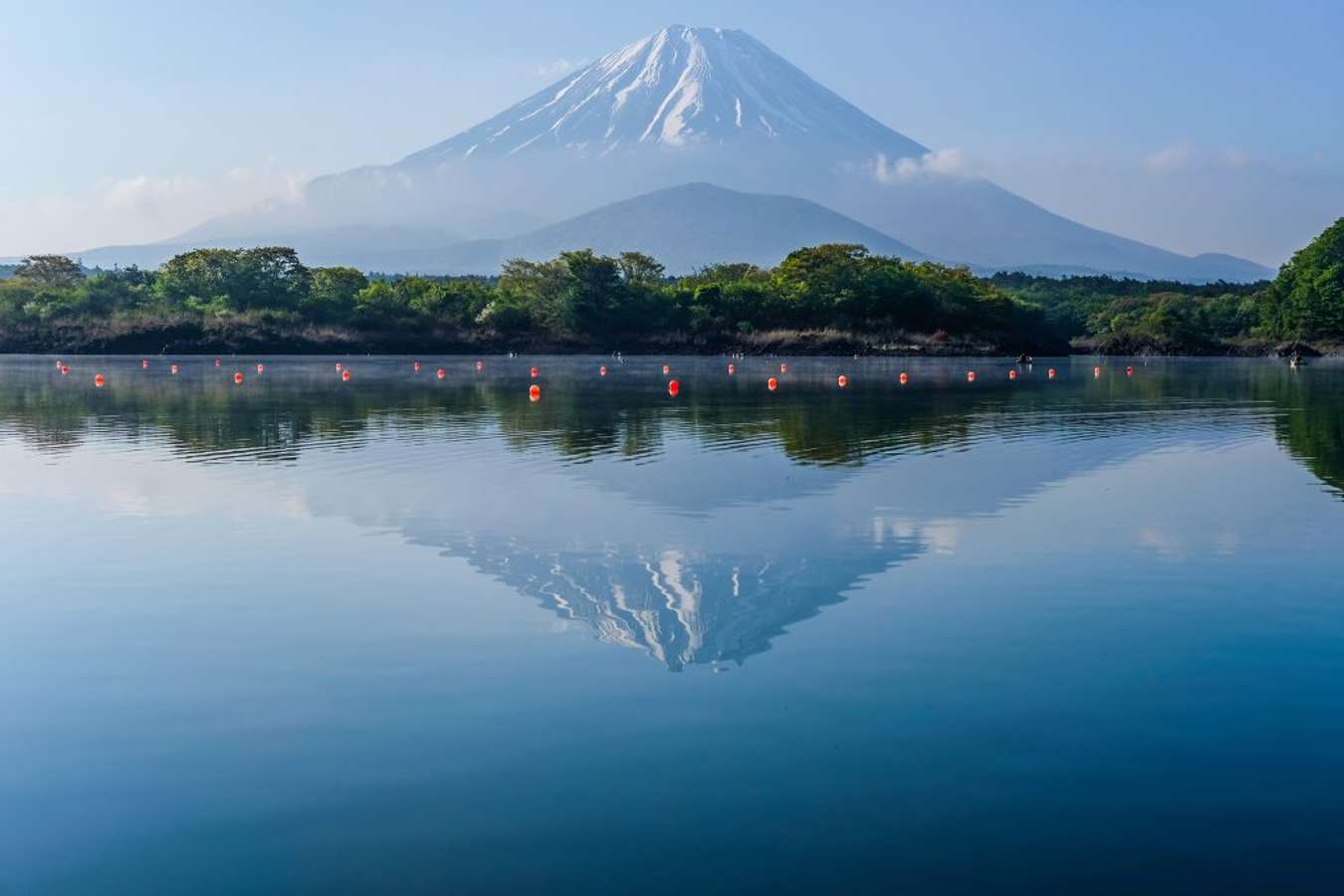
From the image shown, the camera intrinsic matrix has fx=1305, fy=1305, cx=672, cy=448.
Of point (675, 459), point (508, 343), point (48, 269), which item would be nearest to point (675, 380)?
point (675, 459)

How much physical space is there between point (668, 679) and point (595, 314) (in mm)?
107676

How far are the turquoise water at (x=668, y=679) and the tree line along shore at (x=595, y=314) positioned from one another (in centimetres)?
9202

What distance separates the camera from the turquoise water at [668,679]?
22.7 ft

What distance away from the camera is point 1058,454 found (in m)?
26.8

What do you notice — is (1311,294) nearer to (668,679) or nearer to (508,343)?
(508,343)

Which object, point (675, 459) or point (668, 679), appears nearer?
point (668, 679)

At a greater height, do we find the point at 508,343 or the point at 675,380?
the point at 508,343

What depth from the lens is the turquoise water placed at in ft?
22.7

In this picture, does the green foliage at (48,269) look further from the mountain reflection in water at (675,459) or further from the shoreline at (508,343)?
the mountain reflection in water at (675,459)

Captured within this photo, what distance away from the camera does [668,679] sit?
10.0 m

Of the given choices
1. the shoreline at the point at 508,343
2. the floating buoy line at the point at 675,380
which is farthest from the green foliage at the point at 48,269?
the floating buoy line at the point at 675,380

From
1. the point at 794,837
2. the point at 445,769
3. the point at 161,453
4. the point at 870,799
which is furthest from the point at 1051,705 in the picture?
the point at 161,453

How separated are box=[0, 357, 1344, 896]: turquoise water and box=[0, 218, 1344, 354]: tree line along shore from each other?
9202 cm

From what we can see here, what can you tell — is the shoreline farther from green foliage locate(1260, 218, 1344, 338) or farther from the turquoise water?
the turquoise water
